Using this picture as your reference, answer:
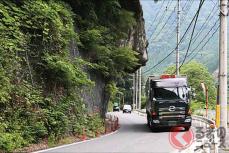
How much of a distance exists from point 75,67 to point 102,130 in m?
5.37

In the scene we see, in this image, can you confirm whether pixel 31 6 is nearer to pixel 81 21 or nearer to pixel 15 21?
pixel 15 21

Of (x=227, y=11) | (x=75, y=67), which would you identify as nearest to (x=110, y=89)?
(x=75, y=67)

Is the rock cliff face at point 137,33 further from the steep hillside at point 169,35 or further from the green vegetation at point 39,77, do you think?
the steep hillside at point 169,35

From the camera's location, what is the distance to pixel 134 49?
38812 millimetres

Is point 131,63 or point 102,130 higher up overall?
point 131,63

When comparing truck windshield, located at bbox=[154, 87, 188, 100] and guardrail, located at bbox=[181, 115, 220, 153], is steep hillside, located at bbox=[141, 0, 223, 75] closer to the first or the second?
truck windshield, located at bbox=[154, 87, 188, 100]

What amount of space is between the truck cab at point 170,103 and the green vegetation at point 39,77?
387 centimetres

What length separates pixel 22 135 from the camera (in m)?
17.1

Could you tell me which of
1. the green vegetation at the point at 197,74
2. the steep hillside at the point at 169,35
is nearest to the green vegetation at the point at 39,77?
the steep hillside at the point at 169,35

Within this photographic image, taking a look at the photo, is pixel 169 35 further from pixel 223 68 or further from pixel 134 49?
pixel 223 68

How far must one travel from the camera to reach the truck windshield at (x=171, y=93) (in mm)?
28656

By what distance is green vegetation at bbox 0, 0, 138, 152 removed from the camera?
1736 centimetres

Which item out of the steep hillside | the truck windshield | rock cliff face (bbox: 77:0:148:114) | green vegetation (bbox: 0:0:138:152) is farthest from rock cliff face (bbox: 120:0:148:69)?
the steep hillside

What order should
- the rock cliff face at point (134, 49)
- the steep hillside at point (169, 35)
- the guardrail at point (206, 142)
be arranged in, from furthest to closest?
the steep hillside at point (169, 35) → the rock cliff face at point (134, 49) → the guardrail at point (206, 142)
